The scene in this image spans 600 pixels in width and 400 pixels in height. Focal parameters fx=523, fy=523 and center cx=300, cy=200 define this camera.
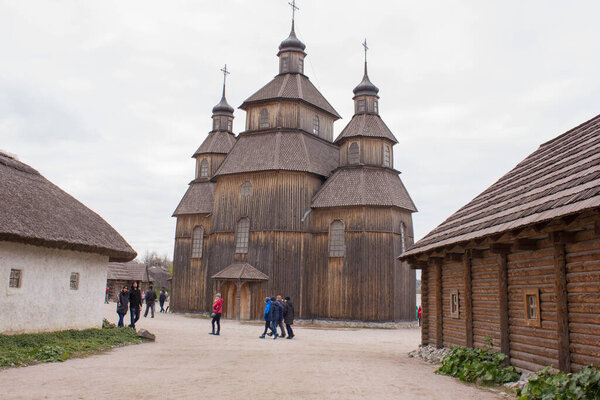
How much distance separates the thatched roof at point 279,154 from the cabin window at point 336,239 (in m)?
3.42

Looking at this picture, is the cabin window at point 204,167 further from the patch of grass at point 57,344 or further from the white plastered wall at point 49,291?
the patch of grass at point 57,344

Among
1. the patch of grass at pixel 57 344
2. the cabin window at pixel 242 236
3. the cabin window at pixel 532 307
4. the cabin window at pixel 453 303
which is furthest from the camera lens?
the cabin window at pixel 242 236

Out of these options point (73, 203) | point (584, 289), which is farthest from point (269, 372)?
point (73, 203)


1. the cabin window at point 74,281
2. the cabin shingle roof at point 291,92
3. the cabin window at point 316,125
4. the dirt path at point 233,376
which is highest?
the cabin shingle roof at point 291,92

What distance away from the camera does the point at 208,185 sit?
38281 millimetres

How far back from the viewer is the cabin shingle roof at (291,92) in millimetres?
32647

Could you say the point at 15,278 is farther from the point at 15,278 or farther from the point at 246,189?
the point at 246,189

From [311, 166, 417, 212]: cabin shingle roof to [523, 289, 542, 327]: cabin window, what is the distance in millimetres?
19325

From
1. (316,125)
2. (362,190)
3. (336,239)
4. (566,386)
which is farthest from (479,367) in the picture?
(316,125)

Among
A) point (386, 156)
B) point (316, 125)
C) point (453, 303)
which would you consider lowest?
point (453, 303)

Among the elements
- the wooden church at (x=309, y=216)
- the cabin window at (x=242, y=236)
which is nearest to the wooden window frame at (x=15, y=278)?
the wooden church at (x=309, y=216)

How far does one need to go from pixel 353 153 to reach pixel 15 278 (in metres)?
21.8

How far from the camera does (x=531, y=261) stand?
975 cm

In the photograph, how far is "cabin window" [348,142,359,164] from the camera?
3173 centimetres
